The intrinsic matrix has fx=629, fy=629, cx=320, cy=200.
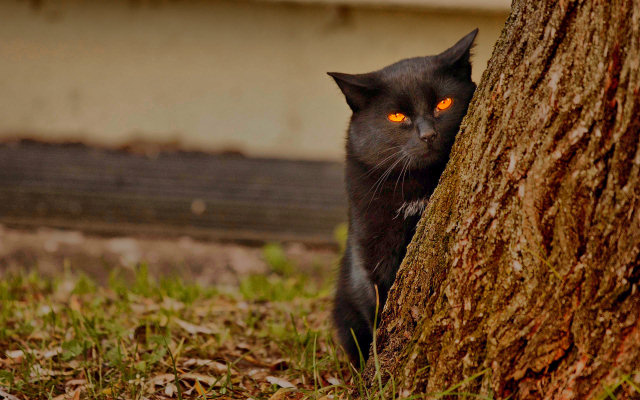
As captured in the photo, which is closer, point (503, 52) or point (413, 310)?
point (503, 52)

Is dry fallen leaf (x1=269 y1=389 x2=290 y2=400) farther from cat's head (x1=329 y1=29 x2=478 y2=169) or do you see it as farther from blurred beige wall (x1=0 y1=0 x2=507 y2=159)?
blurred beige wall (x1=0 y1=0 x2=507 y2=159)

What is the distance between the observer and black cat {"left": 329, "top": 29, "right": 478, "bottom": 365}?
2131 mm

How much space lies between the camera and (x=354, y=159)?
238 centimetres

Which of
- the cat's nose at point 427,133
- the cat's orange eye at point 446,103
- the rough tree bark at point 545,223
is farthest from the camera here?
the cat's orange eye at point 446,103

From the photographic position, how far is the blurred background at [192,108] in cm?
525

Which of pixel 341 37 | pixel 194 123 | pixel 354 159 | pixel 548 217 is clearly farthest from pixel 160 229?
pixel 548 217

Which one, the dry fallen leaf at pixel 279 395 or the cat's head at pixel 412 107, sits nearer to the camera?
the dry fallen leaf at pixel 279 395

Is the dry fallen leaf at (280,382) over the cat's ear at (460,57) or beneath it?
beneath

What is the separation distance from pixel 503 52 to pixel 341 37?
4216 millimetres

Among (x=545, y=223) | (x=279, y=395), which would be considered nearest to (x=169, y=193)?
(x=279, y=395)

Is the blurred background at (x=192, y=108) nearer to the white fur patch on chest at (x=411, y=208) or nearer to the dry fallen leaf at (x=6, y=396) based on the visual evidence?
the white fur patch on chest at (x=411, y=208)

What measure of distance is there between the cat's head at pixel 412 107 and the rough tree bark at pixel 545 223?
1.81ft

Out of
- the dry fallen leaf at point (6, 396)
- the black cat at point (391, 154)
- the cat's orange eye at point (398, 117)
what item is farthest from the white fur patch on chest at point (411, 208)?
the dry fallen leaf at point (6, 396)

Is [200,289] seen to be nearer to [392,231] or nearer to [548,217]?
[392,231]
